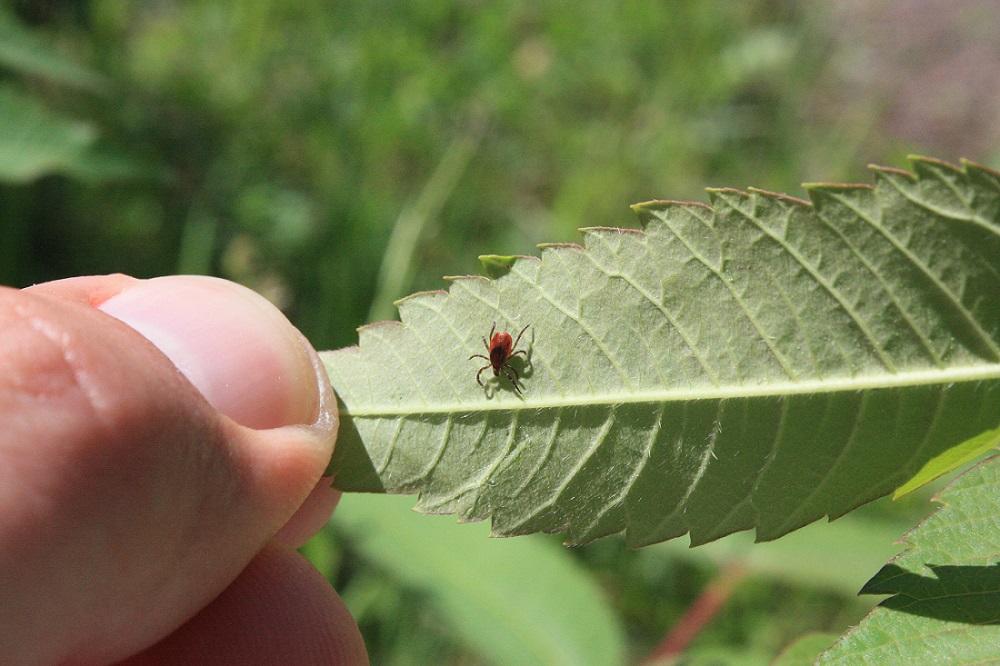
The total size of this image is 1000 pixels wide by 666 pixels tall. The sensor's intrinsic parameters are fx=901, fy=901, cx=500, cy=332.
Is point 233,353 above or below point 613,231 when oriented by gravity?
below

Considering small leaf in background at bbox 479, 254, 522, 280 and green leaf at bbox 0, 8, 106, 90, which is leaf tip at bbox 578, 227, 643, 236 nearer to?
small leaf in background at bbox 479, 254, 522, 280

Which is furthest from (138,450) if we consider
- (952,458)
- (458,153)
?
(458,153)

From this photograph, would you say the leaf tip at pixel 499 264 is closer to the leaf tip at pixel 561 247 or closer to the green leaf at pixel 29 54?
the leaf tip at pixel 561 247

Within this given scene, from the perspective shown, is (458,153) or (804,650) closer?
(804,650)

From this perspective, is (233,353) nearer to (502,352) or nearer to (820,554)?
(502,352)

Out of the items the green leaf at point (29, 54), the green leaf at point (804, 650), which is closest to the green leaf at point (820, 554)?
the green leaf at point (804, 650)

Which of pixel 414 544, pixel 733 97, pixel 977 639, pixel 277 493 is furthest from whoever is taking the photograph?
pixel 733 97

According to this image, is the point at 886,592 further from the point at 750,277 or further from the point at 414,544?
the point at 414,544

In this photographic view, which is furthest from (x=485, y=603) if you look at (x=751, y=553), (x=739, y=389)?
(x=739, y=389)
